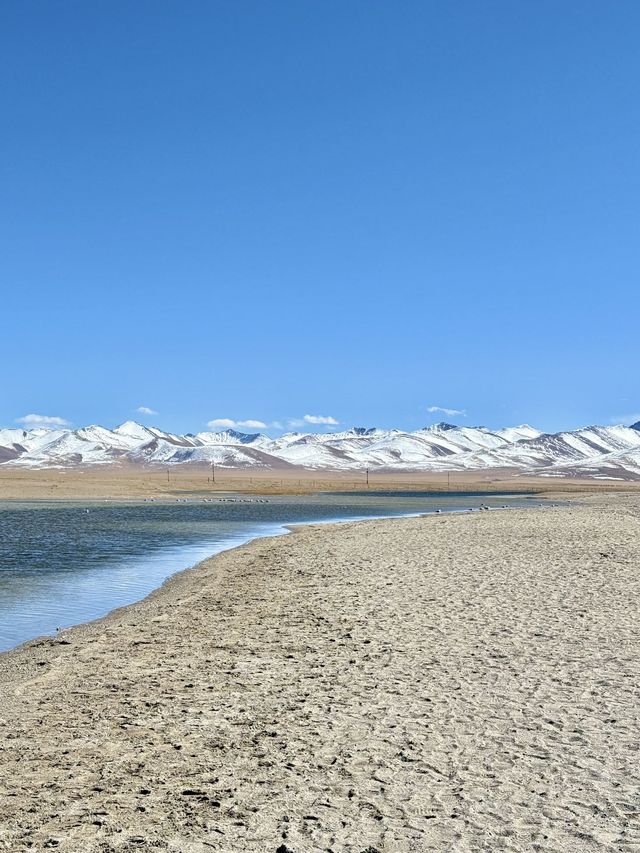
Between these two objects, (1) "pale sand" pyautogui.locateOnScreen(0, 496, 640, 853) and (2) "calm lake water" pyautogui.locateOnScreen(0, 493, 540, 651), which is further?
(2) "calm lake water" pyautogui.locateOnScreen(0, 493, 540, 651)

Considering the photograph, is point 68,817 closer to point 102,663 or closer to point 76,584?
point 102,663

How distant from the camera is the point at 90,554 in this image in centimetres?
3066

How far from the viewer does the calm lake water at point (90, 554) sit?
1862cm

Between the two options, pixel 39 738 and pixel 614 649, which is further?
pixel 614 649

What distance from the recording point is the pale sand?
6.38 m

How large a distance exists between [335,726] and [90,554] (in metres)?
23.7

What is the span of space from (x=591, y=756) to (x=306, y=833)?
3.13m

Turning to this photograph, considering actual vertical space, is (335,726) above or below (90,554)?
below

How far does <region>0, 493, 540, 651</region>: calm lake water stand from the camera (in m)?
18.6

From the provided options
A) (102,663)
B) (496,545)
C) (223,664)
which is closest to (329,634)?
(223,664)

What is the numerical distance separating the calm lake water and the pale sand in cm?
194

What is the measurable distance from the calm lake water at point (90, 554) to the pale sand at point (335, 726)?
1936 millimetres

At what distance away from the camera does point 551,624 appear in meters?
14.3

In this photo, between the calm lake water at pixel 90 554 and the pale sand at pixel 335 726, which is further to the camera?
the calm lake water at pixel 90 554
